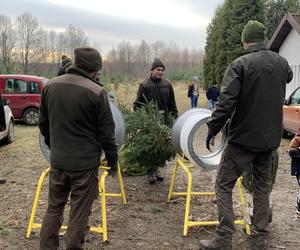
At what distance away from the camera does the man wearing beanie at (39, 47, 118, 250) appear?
3.90 metres

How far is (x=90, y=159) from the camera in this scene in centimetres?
402

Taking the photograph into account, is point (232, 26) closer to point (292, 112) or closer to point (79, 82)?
point (292, 112)

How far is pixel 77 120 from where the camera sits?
391 centimetres

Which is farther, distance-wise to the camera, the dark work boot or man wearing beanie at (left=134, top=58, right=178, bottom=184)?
the dark work boot

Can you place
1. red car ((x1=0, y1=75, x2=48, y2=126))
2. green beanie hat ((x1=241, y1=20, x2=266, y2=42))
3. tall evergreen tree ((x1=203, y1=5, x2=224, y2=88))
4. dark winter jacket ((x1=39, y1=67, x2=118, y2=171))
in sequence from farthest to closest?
tall evergreen tree ((x1=203, y1=5, x2=224, y2=88)) < red car ((x1=0, y1=75, x2=48, y2=126)) < green beanie hat ((x1=241, y1=20, x2=266, y2=42)) < dark winter jacket ((x1=39, y1=67, x2=118, y2=171))

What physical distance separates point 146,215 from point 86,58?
8.54ft

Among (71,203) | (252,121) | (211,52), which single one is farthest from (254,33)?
(211,52)

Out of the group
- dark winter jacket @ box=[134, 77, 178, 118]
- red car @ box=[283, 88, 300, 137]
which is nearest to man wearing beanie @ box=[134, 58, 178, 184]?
dark winter jacket @ box=[134, 77, 178, 118]

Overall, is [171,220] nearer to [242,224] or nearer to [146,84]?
[242,224]

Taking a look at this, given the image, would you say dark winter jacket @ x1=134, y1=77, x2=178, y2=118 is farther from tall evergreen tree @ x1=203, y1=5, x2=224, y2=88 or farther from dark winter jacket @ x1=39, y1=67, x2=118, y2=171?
tall evergreen tree @ x1=203, y1=5, x2=224, y2=88

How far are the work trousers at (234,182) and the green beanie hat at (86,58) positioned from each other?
62.0 inches

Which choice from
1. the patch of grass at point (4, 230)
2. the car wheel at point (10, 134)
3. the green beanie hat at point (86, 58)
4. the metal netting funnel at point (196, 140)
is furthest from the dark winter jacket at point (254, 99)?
the car wheel at point (10, 134)

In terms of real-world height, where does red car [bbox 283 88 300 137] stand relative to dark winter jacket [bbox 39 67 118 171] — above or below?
below

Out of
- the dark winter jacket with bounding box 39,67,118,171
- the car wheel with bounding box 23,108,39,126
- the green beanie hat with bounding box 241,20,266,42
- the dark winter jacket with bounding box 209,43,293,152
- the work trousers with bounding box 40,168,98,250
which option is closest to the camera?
the dark winter jacket with bounding box 39,67,118,171
